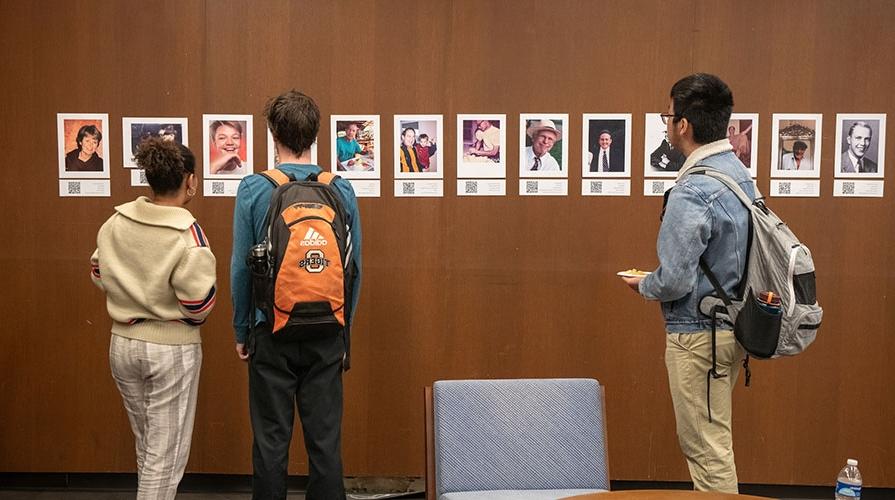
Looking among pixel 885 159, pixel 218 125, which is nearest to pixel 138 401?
pixel 218 125

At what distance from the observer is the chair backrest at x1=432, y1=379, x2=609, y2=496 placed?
7.88 ft

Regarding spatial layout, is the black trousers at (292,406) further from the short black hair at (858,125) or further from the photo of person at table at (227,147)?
the short black hair at (858,125)

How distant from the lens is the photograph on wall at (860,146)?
3785mm

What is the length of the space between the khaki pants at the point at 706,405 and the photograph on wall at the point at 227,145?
7.44 ft

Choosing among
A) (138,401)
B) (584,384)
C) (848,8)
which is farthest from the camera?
(848,8)

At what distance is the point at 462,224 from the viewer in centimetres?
387

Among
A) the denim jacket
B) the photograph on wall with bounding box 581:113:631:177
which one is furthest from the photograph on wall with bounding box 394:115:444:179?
the denim jacket

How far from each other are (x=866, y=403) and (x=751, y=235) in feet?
6.03

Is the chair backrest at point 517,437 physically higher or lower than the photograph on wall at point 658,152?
lower

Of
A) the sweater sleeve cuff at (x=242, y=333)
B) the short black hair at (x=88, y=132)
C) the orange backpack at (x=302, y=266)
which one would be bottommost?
the sweater sleeve cuff at (x=242, y=333)

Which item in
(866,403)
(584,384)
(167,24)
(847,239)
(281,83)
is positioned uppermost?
(167,24)

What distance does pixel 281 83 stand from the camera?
385 centimetres

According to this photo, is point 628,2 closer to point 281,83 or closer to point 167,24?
point 281,83

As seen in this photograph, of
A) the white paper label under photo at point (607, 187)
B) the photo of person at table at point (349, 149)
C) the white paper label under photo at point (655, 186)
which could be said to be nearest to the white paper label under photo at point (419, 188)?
the photo of person at table at point (349, 149)
